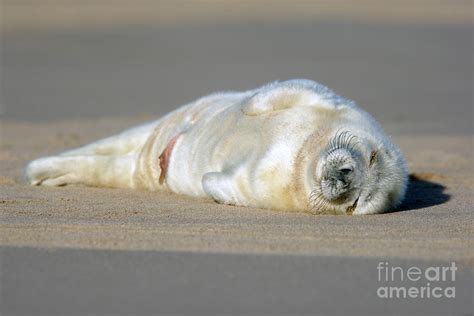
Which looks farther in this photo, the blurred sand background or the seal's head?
the seal's head

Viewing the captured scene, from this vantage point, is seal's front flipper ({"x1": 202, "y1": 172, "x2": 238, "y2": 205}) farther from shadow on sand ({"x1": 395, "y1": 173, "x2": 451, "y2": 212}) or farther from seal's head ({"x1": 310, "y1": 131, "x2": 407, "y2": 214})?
shadow on sand ({"x1": 395, "y1": 173, "x2": 451, "y2": 212})

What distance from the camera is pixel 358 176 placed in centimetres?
565

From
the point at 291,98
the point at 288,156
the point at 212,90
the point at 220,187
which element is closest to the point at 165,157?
the point at 220,187

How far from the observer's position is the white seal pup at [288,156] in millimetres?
5727

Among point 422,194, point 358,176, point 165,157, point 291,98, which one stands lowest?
point 422,194

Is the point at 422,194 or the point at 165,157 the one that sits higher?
the point at 165,157

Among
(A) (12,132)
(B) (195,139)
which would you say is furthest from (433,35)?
(B) (195,139)

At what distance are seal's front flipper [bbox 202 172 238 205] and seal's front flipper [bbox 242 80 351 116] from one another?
18.9 inches

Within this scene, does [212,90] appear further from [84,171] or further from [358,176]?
[358,176]

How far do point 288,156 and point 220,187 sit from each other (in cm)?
46

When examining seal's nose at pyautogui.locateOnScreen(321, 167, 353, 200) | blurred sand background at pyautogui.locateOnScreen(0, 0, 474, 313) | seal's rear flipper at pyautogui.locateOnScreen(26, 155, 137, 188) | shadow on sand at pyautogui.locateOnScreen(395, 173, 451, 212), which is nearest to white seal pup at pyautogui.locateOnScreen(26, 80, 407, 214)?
seal's nose at pyautogui.locateOnScreen(321, 167, 353, 200)

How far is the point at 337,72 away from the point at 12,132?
7.16 m

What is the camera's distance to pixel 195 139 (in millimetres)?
6715

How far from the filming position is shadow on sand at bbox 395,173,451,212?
645 cm
